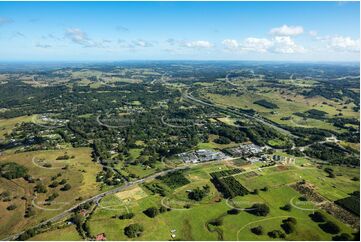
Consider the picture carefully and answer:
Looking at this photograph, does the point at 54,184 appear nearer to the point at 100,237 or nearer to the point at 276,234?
the point at 100,237

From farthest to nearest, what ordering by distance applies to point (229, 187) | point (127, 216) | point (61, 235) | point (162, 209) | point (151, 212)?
point (229, 187) < point (162, 209) < point (151, 212) < point (127, 216) < point (61, 235)

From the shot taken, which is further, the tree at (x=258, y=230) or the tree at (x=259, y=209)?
the tree at (x=259, y=209)

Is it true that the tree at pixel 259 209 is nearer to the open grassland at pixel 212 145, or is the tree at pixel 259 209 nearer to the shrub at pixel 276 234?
the shrub at pixel 276 234

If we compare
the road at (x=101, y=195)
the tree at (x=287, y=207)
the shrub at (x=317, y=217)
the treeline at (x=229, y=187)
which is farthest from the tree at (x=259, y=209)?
the road at (x=101, y=195)

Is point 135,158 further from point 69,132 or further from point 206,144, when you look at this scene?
point 69,132

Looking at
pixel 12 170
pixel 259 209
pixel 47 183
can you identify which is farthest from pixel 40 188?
pixel 259 209

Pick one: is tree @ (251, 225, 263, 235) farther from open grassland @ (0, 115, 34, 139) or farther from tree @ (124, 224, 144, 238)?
open grassland @ (0, 115, 34, 139)
